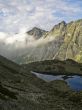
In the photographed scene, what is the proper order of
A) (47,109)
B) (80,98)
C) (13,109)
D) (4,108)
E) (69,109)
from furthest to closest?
(80,98)
(69,109)
(47,109)
(13,109)
(4,108)

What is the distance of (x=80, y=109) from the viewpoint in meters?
59.2

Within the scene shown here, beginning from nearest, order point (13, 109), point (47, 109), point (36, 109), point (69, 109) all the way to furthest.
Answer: point (13, 109), point (36, 109), point (47, 109), point (69, 109)

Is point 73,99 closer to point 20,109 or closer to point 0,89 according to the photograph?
point 0,89

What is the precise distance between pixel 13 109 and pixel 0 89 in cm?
1739

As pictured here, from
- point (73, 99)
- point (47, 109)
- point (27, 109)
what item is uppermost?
point (27, 109)

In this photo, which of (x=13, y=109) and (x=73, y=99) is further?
(x=73, y=99)

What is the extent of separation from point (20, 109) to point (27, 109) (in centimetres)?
230

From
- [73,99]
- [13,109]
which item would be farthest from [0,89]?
[73,99]

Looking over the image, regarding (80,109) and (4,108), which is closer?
(4,108)

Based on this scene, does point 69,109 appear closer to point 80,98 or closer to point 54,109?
point 54,109

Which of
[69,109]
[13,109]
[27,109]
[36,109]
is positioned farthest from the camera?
[69,109]

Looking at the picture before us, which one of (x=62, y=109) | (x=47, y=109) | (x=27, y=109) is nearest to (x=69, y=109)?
(x=62, y=109)

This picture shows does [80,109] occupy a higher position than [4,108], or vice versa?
[4,108]

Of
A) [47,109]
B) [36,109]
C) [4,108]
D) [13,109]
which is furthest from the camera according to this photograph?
[47,109]
